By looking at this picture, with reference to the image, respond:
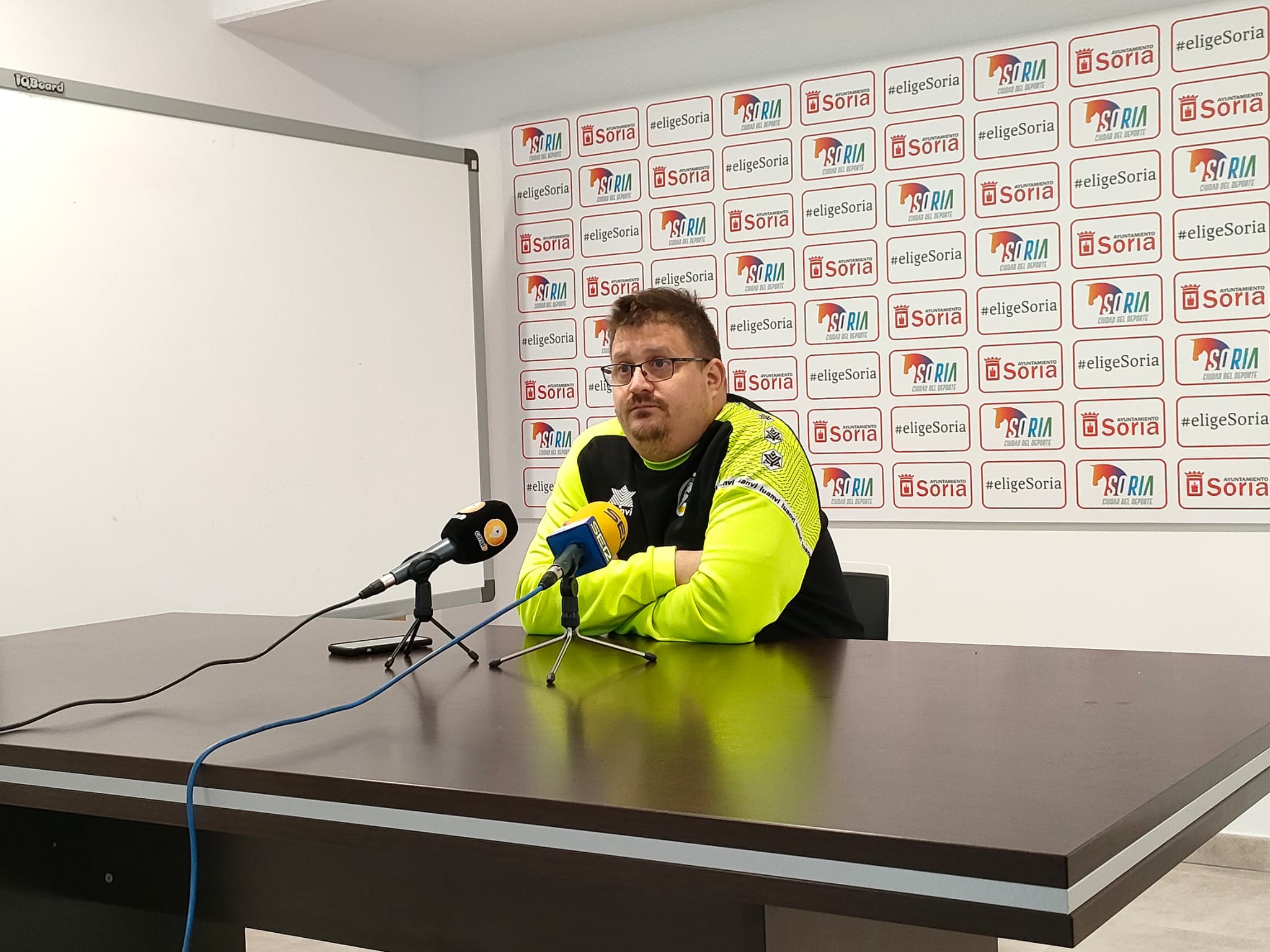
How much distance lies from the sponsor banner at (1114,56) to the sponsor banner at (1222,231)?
39 centimetres

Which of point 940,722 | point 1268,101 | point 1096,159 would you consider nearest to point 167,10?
point 1096,159

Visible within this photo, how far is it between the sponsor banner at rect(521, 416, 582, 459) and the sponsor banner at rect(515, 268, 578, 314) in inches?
14.5

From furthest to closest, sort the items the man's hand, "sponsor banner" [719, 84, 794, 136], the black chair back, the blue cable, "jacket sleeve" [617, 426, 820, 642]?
"sponsor banner" [719, 84, 794, 136]
the black chair back
the man's hand
"jacket sleeve" [617, 426, 820, 642]
the blue cable

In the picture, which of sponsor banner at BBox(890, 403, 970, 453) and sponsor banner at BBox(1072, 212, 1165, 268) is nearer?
sponsor banner at BBox(1072, 212, 1165, 268)

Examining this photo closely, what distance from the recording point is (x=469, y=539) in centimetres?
181

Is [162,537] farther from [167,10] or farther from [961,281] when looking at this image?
[961,281]

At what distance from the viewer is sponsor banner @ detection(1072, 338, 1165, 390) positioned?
3455mm

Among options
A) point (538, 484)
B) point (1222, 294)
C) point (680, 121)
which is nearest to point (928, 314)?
point (1222, 294)

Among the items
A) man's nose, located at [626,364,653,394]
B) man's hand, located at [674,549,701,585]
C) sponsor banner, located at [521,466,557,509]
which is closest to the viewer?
man's hand, located at [674,549,701,585]

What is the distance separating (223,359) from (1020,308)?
2.18 meters

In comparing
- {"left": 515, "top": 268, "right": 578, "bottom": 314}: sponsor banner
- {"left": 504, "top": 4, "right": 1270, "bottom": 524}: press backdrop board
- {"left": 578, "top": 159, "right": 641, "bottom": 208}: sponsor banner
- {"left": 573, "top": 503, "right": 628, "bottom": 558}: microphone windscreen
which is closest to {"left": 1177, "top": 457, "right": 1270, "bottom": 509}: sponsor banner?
{"left": 504, "top": 4, "right": 1270, "bottom": 524}: press backdrop board

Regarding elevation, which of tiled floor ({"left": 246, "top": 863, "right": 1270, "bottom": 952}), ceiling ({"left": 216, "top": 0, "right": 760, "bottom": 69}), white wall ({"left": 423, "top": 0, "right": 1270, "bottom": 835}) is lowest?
tiled floor ({"left": 246, "top": 863, "right": 1270, "bottom": 952})

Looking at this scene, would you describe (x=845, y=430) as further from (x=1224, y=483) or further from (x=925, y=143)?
(x=1224, y=483)

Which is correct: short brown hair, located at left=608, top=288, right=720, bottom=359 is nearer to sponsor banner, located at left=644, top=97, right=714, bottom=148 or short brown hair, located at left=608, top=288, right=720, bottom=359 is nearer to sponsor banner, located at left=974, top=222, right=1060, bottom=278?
sponsor banner, located at left=974, top=222, right=1060, bottom=278
